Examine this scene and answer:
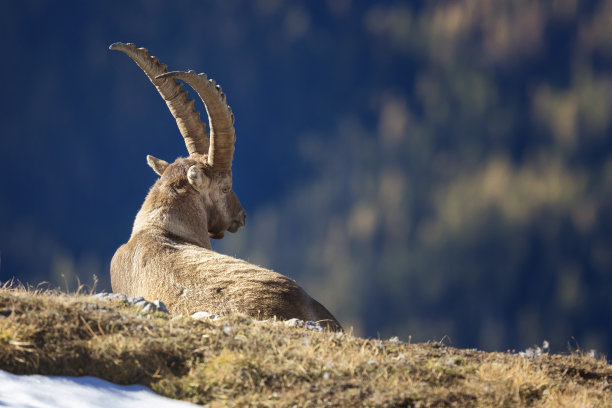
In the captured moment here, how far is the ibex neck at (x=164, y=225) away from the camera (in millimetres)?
11289

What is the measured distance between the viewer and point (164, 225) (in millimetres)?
11375

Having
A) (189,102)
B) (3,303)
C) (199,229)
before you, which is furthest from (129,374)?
(189,102)

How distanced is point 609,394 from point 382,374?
250cm

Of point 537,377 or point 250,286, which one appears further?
point 250,286

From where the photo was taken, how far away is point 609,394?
274 inches

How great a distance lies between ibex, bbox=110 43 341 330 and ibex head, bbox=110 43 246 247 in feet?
0.05

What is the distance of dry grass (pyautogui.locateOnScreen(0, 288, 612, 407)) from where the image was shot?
221 inches

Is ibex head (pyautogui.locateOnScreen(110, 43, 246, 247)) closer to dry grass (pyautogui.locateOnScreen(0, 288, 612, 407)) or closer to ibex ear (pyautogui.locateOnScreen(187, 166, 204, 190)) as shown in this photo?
ibex ear (pyautogui.locateOnScreen(187, 166, 204, 190))

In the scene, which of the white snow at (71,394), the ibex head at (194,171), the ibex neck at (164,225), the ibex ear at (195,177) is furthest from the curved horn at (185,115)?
the white snow at (71,394)

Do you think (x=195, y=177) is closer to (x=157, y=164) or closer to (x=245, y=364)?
(x=157, y=164)

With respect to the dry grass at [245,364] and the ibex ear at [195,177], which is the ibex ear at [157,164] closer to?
the ibex ear at [195,177]

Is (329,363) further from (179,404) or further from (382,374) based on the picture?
(179,404)

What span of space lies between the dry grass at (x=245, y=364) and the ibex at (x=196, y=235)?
2.33 meters

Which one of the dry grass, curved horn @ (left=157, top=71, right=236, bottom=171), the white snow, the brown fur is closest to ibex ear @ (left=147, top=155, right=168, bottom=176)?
the brown fur
